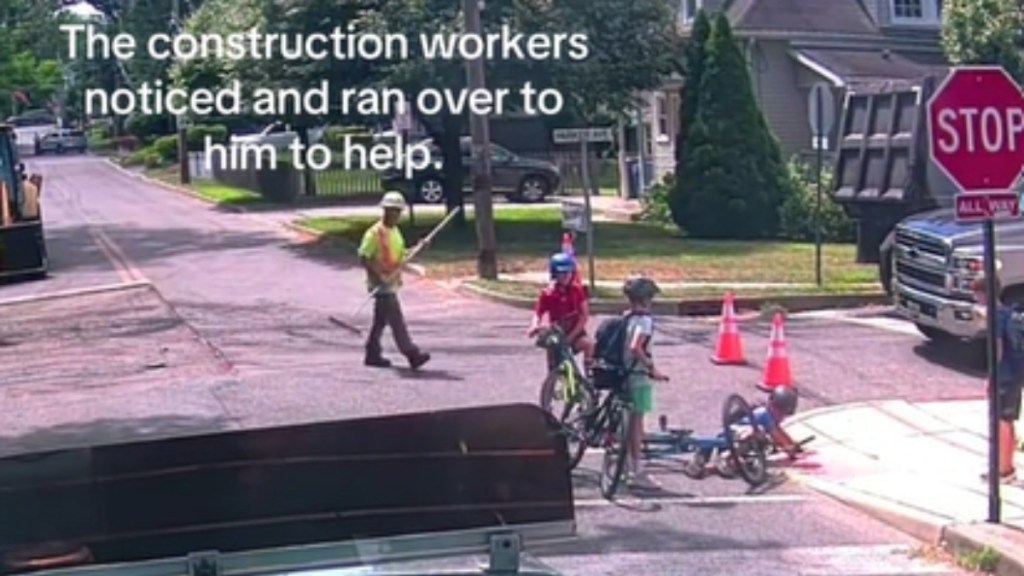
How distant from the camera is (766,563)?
939 cm

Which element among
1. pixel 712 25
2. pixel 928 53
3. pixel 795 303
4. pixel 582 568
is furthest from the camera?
pixel 928 53

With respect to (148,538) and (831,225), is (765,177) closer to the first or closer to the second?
(831,225)

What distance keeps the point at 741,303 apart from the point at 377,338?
6344 millimetres

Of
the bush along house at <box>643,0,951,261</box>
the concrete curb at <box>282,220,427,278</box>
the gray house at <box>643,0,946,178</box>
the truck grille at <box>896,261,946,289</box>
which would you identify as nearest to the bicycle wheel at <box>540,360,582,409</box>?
the truck grille at <box>896,261,946,289</box>

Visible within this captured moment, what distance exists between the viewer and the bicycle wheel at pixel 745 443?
11.5 meters

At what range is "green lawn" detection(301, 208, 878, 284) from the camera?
2458cm

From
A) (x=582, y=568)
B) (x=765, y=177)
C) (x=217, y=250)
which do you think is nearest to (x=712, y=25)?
(x=765, y=177)

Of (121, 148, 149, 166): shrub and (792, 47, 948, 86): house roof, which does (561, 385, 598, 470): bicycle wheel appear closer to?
(792, 47, 948, 86): house roof

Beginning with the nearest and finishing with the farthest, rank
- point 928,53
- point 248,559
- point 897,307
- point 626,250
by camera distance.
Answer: point 248,559, point 897,307, point 626,250, point 928,53

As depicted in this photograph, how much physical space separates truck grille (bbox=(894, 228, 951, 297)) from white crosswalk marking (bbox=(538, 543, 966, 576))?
6970mm

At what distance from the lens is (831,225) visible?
1219 inches

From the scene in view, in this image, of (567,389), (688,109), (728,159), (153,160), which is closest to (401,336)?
(567,389)

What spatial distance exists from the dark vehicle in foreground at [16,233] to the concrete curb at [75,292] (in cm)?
196

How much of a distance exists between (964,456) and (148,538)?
30.5 feet
